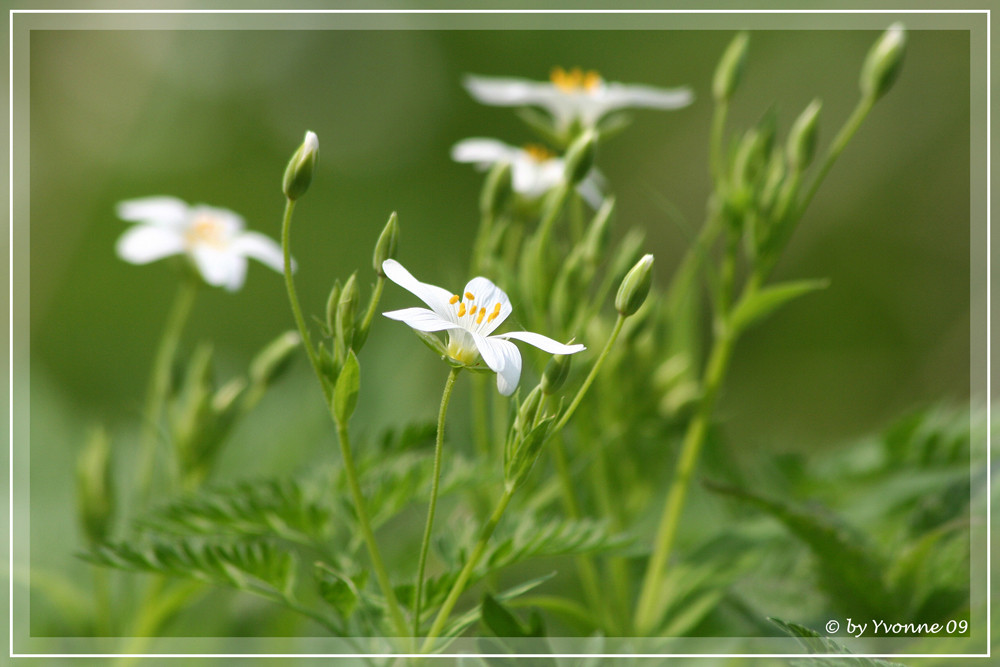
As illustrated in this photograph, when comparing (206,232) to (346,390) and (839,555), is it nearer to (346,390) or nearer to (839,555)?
(346,390)

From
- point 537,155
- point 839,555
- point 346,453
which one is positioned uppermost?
point 537,155

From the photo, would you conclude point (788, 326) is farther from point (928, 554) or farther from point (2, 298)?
point (2, 298)

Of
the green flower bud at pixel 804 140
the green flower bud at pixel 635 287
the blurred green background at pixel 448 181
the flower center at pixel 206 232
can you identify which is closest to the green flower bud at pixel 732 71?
the green flower bud at pixel 804 140

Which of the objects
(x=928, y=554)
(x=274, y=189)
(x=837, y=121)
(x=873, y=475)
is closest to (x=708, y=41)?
(x=837, y=121)

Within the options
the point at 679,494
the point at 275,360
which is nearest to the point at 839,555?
the point at 679,494

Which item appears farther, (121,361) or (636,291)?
(121,361)
